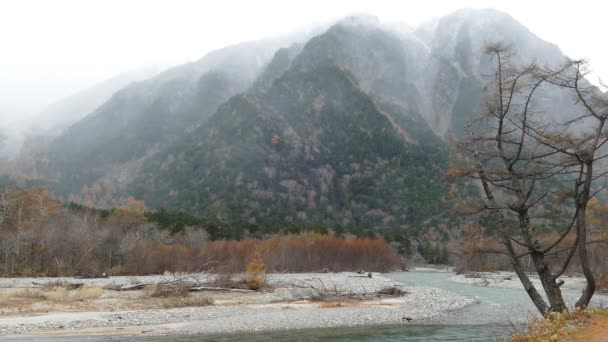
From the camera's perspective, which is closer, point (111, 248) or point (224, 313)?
point (224, 313)

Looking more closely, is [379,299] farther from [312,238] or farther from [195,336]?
[312,238]

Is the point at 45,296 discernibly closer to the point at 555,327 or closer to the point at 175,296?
the point at 175,296

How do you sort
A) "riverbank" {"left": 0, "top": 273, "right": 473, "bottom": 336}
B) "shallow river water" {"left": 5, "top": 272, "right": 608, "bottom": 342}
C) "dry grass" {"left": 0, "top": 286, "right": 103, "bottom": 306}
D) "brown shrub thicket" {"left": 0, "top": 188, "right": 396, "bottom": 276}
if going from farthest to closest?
1. "brown shrub thicket" {"left": 0, "top": 188, "right": 396, "bottom": 276}
2. "dry grass" {"left": 0, "top": 286, "right": 103, "bottom": 306}
3. "riverbank" {"left": 0, "top": 273, "right": 473, "bottom": 336}
4. "shallow river water" {"left": 5, "top": 272, "right": 608, "bottom": 342}

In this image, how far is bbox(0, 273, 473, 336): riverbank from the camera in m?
26.1

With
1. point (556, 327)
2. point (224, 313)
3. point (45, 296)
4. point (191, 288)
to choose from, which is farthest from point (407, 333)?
point (45, 296)

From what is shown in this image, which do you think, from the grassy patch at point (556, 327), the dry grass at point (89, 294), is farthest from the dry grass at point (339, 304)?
the grassy patch at point (556, 327)

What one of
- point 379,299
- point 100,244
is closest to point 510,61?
point 379,299

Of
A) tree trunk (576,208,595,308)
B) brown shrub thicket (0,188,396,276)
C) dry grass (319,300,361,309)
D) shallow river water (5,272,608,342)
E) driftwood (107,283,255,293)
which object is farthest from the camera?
brown shrub thicket (0,188,396,276)

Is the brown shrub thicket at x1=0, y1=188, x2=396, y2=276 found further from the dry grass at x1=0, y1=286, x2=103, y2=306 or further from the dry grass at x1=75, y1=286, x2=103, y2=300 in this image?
the dry grass at x1=0, y1=286, x2=103, y2=306

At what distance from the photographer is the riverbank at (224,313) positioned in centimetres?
2609

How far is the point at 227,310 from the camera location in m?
34.2

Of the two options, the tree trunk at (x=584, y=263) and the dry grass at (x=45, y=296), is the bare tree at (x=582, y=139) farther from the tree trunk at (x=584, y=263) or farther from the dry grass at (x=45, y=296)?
the dry grass at (x=45, y=296)

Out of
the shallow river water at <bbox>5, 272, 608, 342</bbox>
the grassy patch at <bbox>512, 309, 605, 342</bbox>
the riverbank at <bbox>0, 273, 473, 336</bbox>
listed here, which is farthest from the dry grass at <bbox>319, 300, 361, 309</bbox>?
the grassy patch at <bbox>512, 309, 605, 342</bbox>

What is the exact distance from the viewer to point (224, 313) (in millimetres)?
32750
